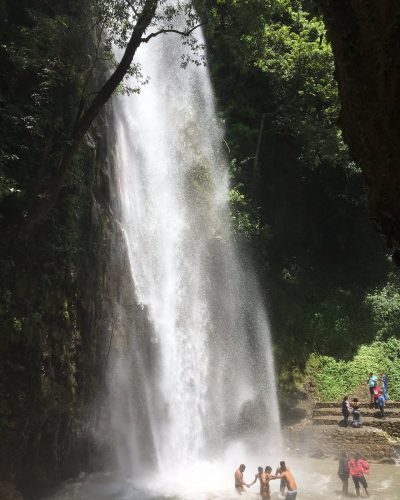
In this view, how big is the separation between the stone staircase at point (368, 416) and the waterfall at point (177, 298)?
1.57 m

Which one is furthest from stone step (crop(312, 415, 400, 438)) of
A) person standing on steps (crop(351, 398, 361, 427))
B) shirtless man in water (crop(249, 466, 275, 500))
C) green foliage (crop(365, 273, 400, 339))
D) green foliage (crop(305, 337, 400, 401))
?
shirtless man in water (crop(249, 466, 275, 500))

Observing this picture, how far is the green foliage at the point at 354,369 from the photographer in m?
17.1

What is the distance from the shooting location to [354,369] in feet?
58.4

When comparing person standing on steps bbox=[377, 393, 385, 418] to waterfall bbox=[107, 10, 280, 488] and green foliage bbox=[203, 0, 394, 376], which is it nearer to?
waterfall bbox=[107, 10, 280, 488]

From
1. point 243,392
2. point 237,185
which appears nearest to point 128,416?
point 243,392

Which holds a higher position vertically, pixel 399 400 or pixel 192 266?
pixel 192 266

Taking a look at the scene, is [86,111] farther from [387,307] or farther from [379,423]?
[387,307]

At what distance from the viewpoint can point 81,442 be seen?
11.3 meters

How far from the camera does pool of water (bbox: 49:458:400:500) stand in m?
10.2

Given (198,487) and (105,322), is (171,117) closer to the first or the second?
(105,322)

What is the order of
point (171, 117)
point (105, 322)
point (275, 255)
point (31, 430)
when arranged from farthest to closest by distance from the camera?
point (275, 255) → point (171, 117) → point (105, 322) → point (31, 430)

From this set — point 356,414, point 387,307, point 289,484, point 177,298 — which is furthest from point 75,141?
point 387,307

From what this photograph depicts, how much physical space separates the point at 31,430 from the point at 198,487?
413cm

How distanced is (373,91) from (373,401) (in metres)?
14.7
